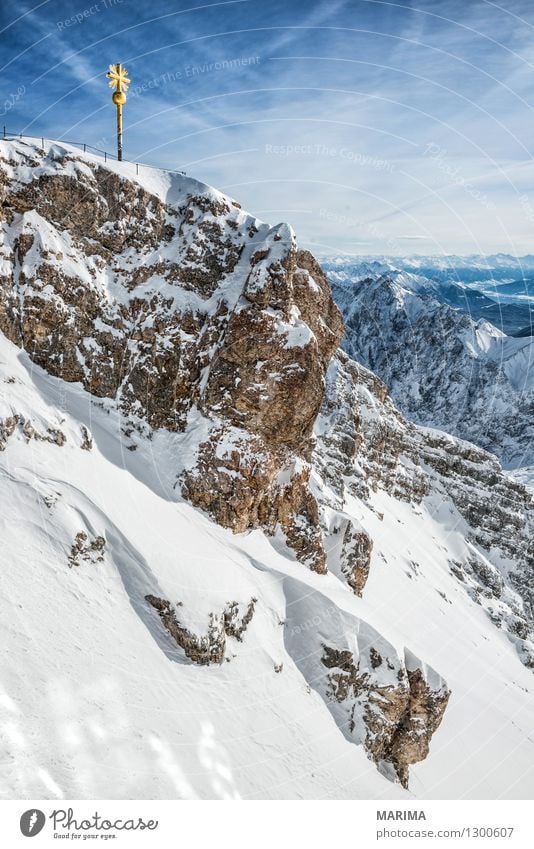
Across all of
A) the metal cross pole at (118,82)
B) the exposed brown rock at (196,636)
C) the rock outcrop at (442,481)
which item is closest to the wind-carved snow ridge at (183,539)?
the exposed brown rock at (196,636)

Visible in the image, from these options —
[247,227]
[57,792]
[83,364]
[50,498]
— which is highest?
[247,227]

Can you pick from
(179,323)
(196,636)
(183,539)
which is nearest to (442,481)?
(179,323)

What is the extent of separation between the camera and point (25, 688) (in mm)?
19484

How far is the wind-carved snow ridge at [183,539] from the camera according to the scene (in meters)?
22.0

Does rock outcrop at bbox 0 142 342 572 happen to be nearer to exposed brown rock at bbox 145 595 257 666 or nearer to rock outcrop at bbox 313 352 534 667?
exposed brown rock at bbox 145 595 257 666

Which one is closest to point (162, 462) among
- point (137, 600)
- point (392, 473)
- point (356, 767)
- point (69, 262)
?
point (137, 600)

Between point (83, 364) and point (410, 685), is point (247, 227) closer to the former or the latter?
point (83, 364)

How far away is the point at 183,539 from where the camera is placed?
31562 millimetres

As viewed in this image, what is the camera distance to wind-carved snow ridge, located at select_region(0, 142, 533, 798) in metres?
22.0

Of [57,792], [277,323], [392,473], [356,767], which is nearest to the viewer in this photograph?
[57,792]

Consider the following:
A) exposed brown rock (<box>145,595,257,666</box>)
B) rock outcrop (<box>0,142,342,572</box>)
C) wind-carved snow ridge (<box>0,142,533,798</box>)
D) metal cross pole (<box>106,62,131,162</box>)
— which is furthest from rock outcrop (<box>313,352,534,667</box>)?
metal cross pole (<box>106,62,131,162</box>)

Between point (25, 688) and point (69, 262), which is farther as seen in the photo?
point (69, 262)
